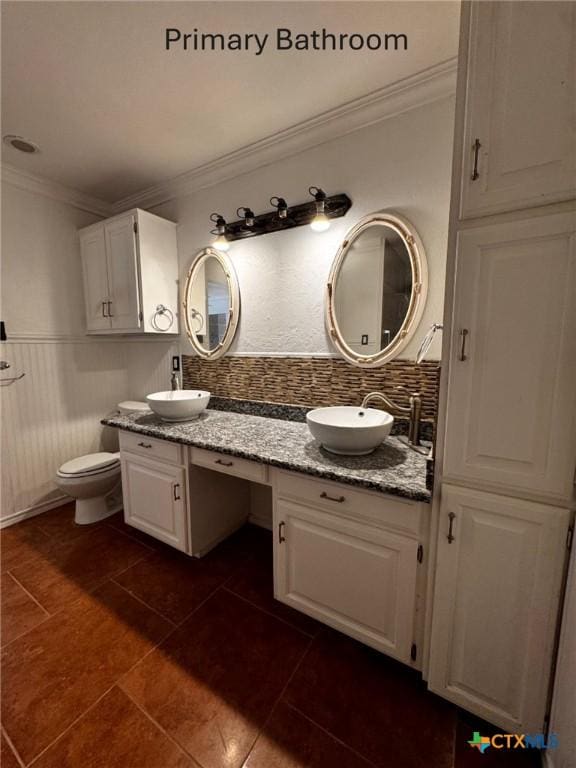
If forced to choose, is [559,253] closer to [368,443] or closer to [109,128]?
[368,443]

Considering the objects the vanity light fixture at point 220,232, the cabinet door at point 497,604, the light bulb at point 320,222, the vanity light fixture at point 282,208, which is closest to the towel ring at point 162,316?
the vanity light fixture at point 220,232

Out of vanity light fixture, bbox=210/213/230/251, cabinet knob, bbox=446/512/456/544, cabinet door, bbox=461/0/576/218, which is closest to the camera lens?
cabinet door, bbox=461/0/576/218

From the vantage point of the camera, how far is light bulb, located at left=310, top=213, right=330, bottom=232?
1.62 m

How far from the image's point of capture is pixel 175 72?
1.33m

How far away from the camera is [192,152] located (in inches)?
74.5

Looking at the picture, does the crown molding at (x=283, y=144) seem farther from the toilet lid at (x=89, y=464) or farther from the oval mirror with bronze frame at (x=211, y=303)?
the toilet lid at (x=89, y=464)

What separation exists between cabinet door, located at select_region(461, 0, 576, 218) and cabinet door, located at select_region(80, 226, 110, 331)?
237 centimetres

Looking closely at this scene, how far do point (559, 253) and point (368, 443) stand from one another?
2.68 feet

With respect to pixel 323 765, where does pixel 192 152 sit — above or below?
above

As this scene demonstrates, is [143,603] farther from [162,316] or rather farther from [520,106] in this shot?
[520,106]

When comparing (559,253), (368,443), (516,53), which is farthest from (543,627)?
(516,53)

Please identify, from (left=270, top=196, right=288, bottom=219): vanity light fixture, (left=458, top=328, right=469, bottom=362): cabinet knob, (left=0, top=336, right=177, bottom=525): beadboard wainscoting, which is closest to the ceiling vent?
(left=0, top=336, right=177, bottom=525): beadboard wainscoting

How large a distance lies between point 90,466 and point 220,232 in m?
1.82

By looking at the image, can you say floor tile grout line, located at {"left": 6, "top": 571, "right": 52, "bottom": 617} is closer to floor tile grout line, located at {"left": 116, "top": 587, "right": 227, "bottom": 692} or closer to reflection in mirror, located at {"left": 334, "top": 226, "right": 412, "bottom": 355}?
floor tile grout line, located at {"left": 116, "top": 587, "right": 227, "bottom": 692}
